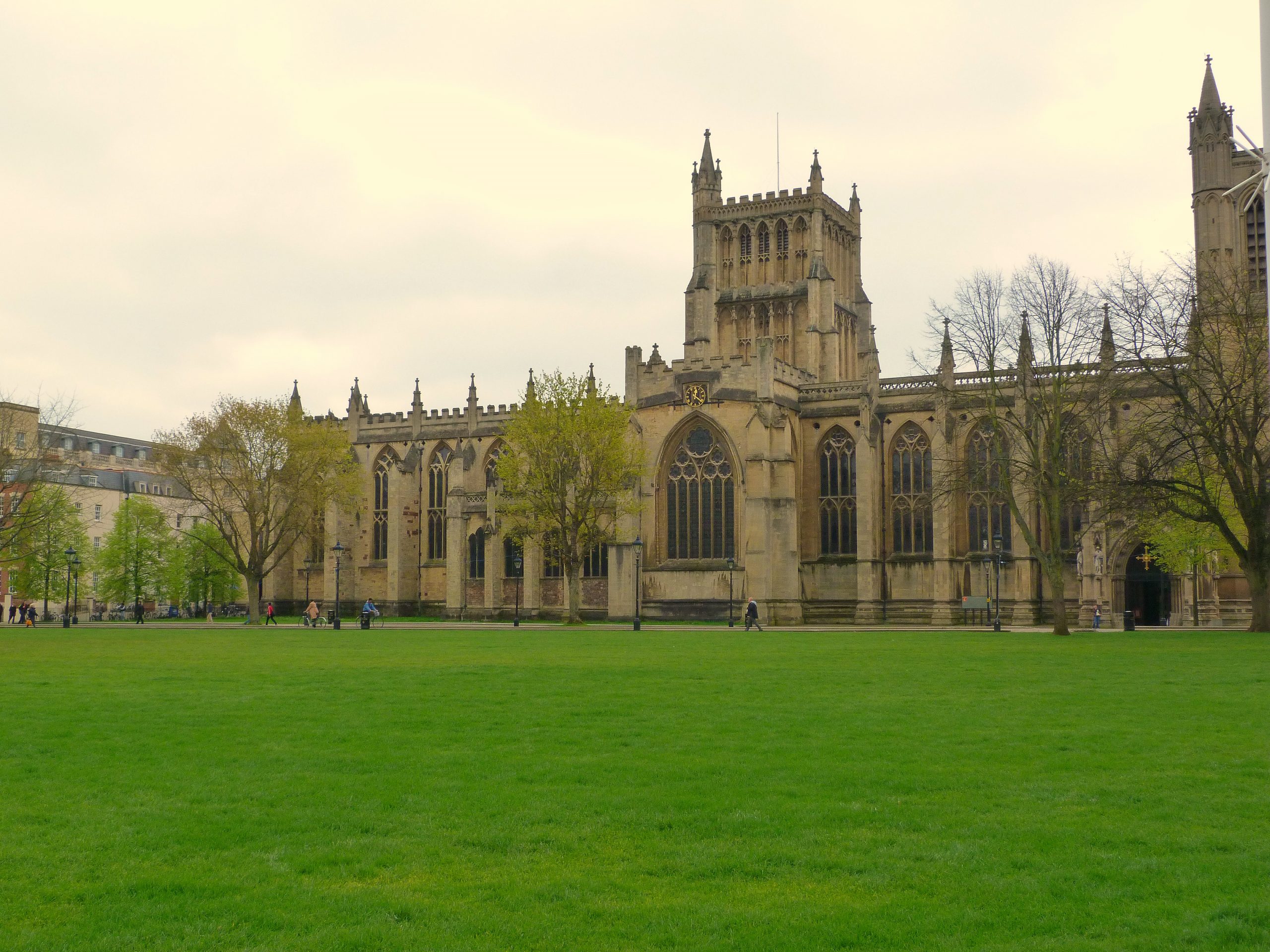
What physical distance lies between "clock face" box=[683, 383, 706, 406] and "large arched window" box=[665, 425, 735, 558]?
52.2 inches

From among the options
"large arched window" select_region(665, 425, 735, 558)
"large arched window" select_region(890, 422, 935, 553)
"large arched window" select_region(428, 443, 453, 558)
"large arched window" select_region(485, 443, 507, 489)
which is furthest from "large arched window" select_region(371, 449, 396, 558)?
"large arched window" select_region(890, 422, 935, 553)

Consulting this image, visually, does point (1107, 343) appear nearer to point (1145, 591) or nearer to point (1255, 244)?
point (1145, 591)

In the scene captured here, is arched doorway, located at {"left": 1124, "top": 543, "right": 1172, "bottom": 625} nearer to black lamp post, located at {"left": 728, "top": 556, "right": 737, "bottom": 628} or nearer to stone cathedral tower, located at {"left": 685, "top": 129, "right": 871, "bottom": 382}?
black lamp post, located at {"left": 728, "top": 556, "right": 737, "bottom": 628}

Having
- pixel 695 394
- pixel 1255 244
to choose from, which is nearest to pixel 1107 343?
pixel 1255 244

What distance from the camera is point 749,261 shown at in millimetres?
79688

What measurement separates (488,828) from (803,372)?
5883 cm

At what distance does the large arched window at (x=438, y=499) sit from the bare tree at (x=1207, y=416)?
4590 cm

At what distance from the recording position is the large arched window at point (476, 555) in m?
72.9

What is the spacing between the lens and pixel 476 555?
240 ft

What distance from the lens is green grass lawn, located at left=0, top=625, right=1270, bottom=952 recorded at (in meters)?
7.07

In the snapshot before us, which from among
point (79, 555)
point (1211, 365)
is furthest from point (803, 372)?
point (79, 555)

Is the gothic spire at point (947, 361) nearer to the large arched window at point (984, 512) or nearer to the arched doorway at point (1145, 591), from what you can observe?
the large arched window at point (984, 512)

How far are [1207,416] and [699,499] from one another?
30.6m

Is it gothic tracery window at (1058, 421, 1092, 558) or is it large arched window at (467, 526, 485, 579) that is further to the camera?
large arched window at (467, 526, 485, 579)
